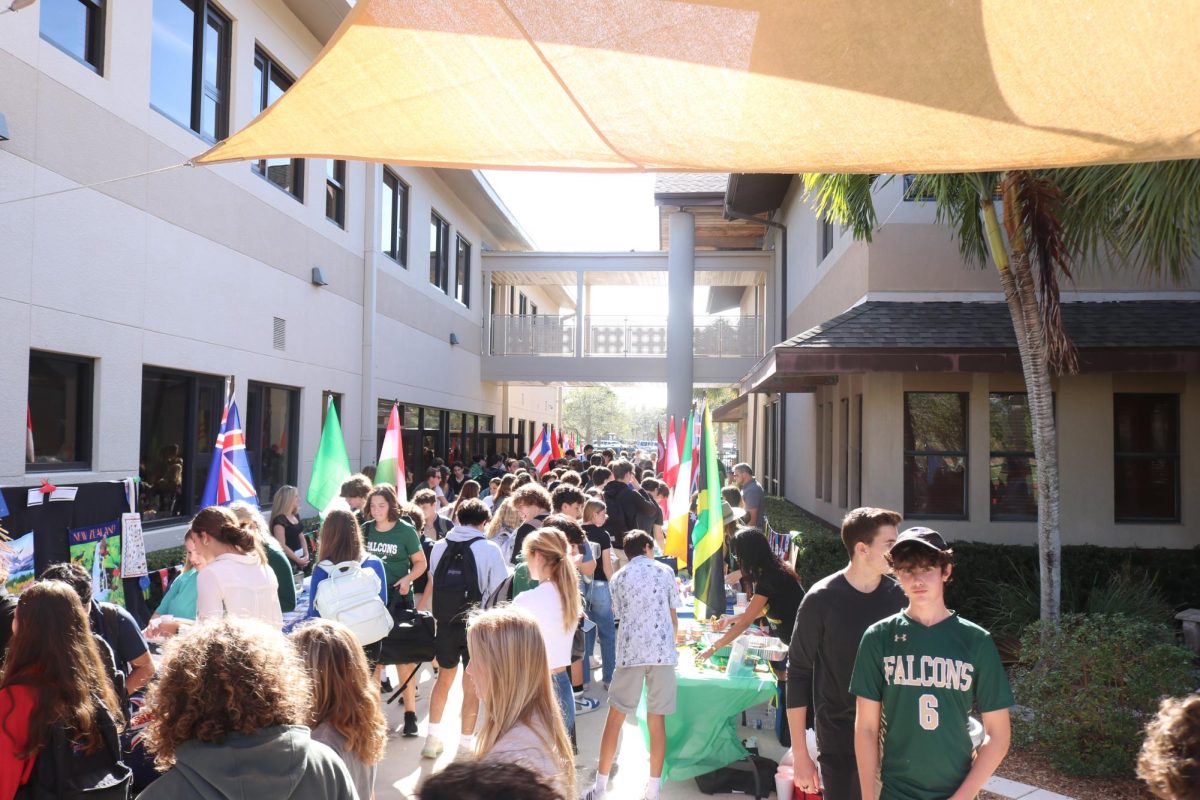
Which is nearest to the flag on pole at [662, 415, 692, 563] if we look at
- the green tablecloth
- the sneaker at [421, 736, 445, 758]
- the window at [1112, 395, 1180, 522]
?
the green tablecloth

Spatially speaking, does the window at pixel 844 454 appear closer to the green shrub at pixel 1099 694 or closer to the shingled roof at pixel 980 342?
the shingled roof at pixel 980 342

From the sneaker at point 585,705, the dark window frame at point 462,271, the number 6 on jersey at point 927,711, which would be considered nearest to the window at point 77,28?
the sneaker at point 585,705

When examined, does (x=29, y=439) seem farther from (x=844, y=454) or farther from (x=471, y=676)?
(x=844, y=454)

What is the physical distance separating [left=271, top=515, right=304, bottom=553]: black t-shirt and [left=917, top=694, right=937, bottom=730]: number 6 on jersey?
23.8 feet

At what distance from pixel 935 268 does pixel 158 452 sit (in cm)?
999

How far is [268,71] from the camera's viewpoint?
1340cm

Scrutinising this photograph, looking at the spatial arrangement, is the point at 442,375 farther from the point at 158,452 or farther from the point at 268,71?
the point at 158,452

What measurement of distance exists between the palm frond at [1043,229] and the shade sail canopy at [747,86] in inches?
250

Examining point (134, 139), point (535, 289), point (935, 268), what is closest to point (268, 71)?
point (134, 139)

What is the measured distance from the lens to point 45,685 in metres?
3.57

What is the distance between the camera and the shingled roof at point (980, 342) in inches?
395

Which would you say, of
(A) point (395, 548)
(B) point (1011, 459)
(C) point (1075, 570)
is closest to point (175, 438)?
(A) point (395, 548)

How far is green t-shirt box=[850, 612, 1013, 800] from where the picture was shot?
3.65 metres

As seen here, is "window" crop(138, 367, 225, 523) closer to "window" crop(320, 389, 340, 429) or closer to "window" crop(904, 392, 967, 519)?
"window" crop(320, 389, 340, 429)
